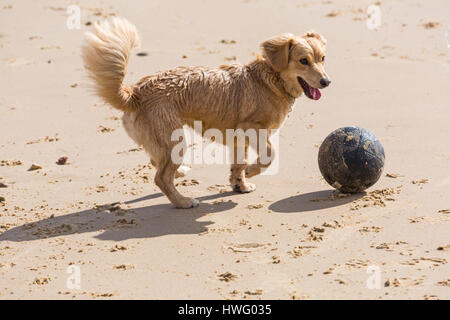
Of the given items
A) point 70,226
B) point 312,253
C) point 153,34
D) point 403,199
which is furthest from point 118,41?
point 153,34

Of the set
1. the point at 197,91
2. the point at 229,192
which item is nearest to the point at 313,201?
the point at 229,192

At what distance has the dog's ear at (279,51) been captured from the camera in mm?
7957

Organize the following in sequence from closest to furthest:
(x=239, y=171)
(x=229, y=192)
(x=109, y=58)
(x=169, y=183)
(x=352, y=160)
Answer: (x=109, y=58) → (x=352, y=160) → (x=169, y=183) → (x=239, y=171) → (x=229, y=192)

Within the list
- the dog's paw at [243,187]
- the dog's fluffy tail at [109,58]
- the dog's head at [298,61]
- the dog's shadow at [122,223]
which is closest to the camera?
the dog's shadow at [122,223]

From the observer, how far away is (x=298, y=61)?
7930mm

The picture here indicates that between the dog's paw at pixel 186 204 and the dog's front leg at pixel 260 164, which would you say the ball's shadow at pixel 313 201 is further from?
the dog's paw at pixel 186 204

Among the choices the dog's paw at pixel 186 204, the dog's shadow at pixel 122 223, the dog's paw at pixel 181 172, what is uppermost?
the dog's paw at pixel 181 172

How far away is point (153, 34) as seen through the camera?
15859 millimetres

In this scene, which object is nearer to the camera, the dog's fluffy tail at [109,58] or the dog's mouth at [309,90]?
the dog's fluffy tail at [109,58]

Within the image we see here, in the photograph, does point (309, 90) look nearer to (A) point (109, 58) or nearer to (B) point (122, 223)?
(A) point (109, 58)

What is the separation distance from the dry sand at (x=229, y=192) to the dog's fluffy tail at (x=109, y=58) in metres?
0.26

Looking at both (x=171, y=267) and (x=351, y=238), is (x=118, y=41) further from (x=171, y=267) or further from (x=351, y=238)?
(x=351, y=238)

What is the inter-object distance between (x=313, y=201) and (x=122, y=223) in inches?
85.9

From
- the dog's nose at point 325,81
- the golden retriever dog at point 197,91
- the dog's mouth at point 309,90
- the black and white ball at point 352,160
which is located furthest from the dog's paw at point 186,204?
the dog's nose at point 325,81
